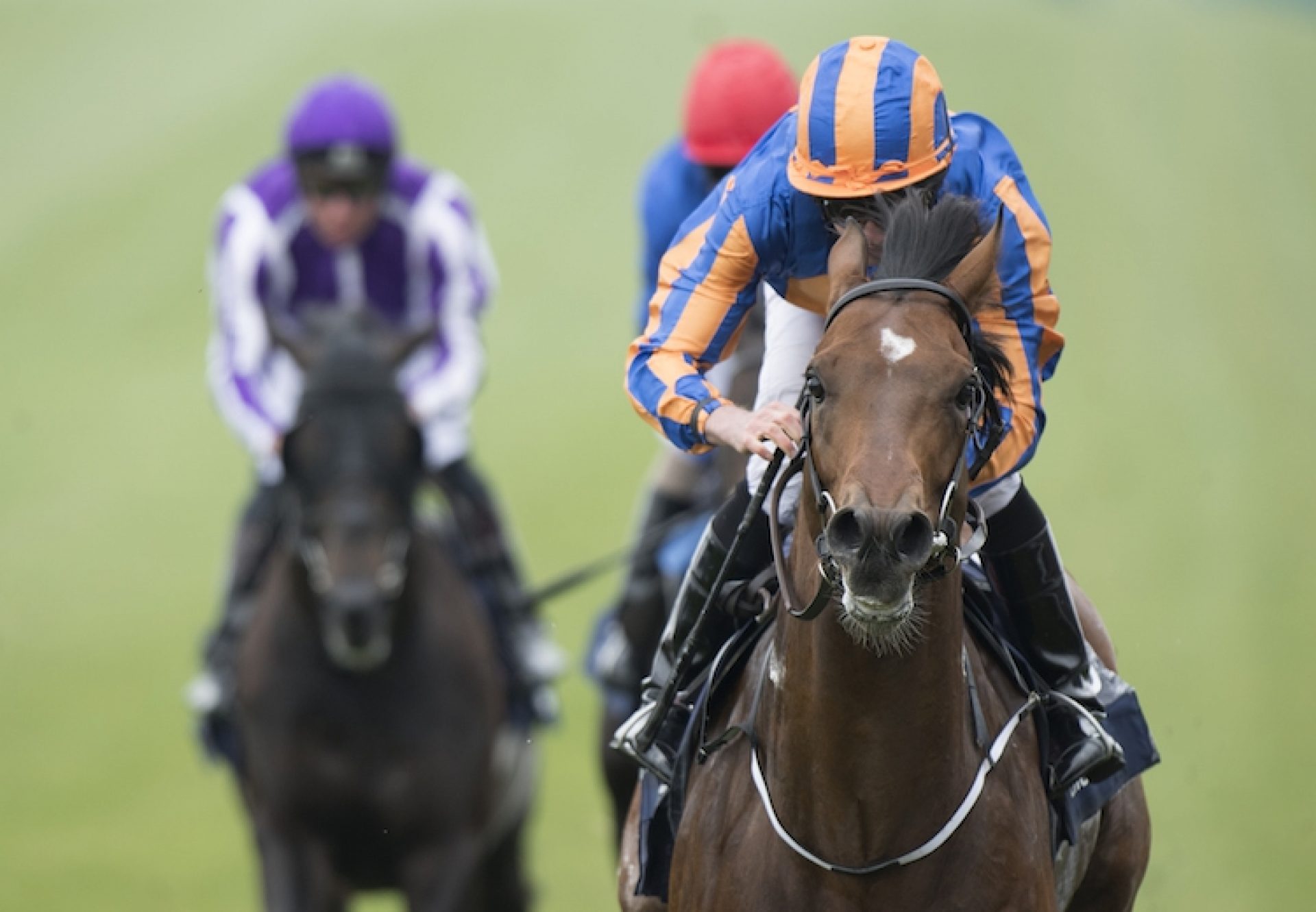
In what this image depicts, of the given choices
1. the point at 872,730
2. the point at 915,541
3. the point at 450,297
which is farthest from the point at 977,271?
the point at 450,297

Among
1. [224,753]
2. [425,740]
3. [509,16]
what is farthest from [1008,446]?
[509,16]

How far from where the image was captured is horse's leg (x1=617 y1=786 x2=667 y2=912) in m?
4.31

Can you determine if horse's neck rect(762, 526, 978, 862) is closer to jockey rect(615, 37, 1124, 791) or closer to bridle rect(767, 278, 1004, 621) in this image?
bridle rect(767, 278, 1004, 621)

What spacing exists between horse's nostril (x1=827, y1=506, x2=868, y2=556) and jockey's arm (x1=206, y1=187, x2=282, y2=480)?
402 cm

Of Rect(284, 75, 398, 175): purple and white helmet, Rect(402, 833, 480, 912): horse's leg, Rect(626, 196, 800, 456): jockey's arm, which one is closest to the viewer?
Rect(626, 196, 800, 456): jockey's arm

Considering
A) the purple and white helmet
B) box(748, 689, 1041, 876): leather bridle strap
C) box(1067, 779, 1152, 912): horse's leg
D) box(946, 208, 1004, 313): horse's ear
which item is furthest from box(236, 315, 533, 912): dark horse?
box(946, 208, 1004, 313): horse's ear

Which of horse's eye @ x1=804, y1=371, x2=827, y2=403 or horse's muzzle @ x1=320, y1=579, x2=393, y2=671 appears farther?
horse's muzzle @ x1=320, y1=579, x2=393, y2=671

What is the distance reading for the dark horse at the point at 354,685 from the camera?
5.95m

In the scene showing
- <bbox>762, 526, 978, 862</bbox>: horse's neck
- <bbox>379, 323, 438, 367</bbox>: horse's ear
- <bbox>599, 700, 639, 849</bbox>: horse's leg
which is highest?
<bbox>762, 526, 978, 862</bbox>: horse's neck

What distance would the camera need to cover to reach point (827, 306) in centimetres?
385

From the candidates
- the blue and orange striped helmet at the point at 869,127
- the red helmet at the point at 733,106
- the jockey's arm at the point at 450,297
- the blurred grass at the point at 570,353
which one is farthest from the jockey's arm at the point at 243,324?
the blue and orange striped helmet at the point at 869,127

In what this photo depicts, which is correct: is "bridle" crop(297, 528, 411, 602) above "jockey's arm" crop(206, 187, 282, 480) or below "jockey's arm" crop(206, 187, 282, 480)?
below

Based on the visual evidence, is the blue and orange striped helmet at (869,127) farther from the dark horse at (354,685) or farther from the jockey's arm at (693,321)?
the dark horse at (354,685)

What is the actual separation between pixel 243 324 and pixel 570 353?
11375mm
